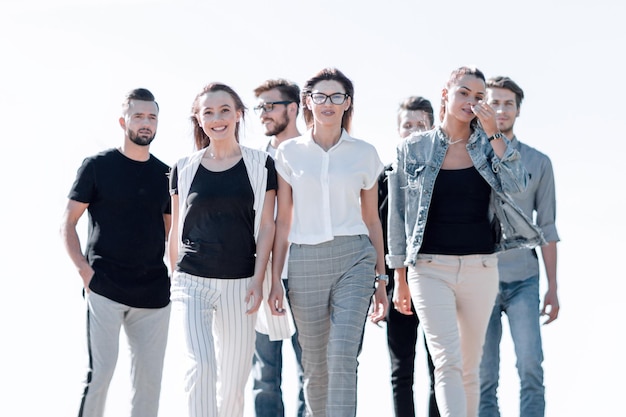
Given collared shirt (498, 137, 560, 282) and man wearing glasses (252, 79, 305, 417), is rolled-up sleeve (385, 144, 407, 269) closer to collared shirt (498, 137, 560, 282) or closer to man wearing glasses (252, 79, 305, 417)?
man wearing glasses (252, 79, 305, 417)

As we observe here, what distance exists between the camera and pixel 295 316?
6.84 m

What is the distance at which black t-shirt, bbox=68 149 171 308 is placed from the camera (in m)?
7.61

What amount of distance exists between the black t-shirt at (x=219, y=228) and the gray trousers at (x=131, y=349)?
1.10 meters

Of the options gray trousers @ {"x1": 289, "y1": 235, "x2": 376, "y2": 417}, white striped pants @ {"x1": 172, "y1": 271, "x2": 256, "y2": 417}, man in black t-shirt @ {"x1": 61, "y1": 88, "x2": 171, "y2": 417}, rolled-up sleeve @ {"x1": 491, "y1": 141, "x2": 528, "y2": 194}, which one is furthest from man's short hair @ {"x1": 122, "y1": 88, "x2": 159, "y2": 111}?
rolled-up sleeve @ {"x1": 491, "y1": 141, "x2": 528, "y2": 194}

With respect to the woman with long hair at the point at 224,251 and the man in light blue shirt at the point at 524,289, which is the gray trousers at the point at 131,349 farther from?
the man in light blue shirt at the point at 524,289

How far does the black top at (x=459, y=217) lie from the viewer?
675 centimetres

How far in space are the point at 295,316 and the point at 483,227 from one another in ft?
5.00

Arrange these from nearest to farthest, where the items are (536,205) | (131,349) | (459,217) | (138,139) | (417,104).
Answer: (459,217) < (131,349) < (138,139) < (536,205) < (417,104)

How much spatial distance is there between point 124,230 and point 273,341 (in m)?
1.60

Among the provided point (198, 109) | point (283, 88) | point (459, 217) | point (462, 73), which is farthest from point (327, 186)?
point (283, 88)

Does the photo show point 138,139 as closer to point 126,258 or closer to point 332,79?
point 126,258

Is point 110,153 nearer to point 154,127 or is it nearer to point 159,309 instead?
point 154,127

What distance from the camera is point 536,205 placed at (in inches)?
330

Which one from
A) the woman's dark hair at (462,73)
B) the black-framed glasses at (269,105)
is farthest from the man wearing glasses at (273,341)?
the woman's dark hair at (462,73)
